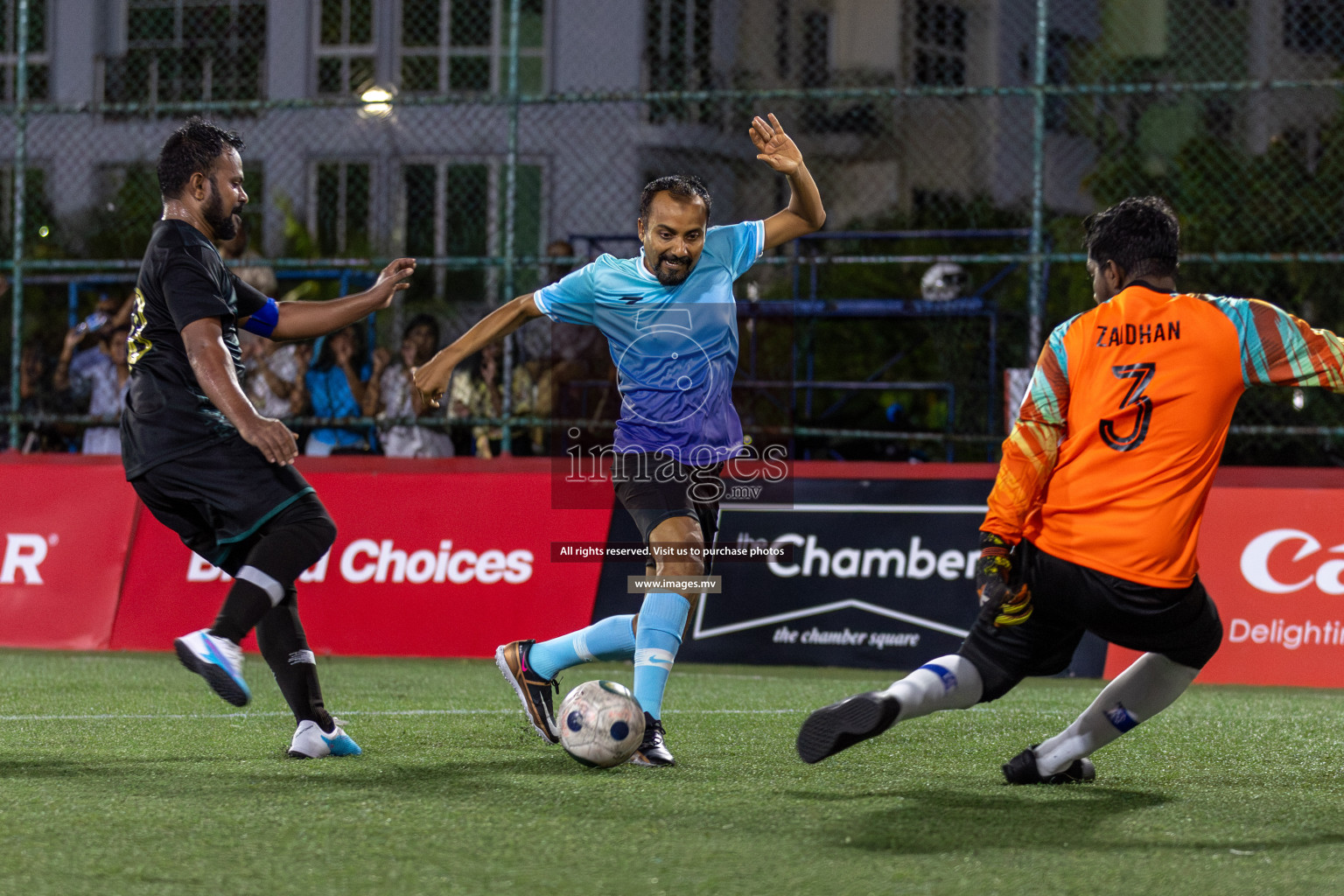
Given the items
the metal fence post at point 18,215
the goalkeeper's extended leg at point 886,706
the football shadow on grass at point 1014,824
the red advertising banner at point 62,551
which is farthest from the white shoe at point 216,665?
the metal fence post at point 18,215

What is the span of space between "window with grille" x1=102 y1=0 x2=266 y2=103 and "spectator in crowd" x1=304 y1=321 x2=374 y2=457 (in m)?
12.2

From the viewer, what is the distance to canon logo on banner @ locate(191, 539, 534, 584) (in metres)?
9.16

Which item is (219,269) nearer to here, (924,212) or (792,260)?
(792,260)

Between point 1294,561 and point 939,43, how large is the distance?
59.2 feet

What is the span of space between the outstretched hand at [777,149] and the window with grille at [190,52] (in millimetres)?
17940

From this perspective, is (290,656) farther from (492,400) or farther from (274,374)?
(274,374)

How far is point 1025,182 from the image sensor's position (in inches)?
880

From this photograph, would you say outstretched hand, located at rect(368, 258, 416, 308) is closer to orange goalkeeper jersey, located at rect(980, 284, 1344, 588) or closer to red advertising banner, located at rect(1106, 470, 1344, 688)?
orange goalkeeper jersey, located at rect(980, 284, 1344, 588)

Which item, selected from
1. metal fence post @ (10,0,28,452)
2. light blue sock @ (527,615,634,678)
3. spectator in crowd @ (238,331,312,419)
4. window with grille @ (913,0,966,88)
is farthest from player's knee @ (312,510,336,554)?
window with grille @ (913,0,966,88)

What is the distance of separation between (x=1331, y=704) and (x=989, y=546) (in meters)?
3.74

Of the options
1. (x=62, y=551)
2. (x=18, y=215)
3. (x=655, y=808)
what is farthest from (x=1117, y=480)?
(x=18, y=215)

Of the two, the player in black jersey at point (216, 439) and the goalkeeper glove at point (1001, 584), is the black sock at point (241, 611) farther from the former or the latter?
the goalkeeper glove at point (1001, 584)

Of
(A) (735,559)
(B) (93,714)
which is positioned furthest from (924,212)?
(B) (93,714)

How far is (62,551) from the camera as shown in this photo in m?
9.48
